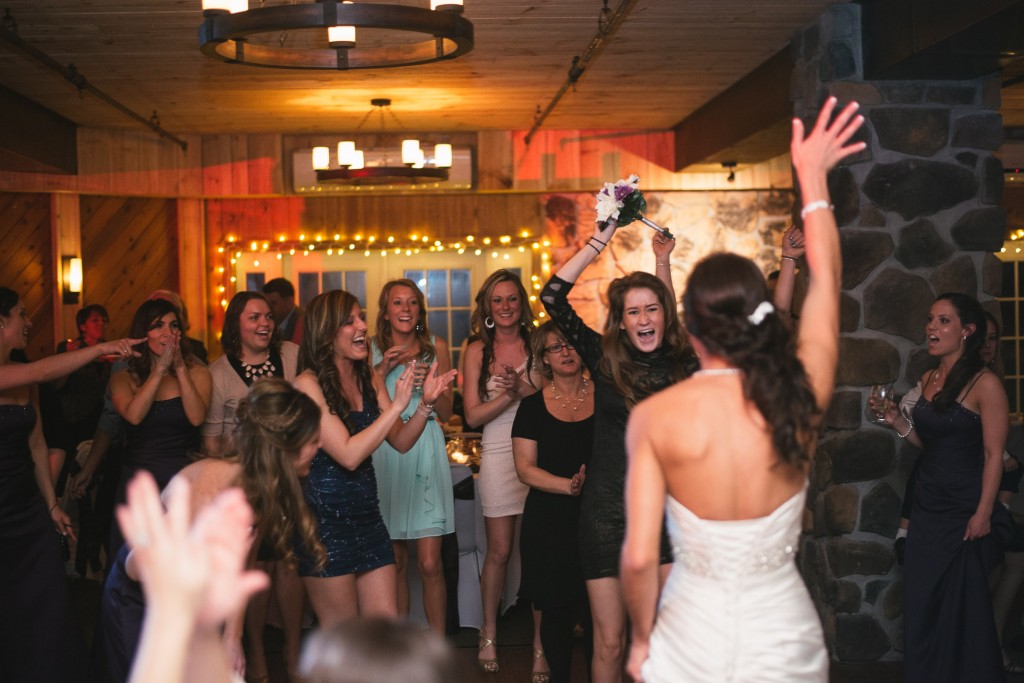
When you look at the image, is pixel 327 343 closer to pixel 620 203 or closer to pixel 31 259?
pixel 620 203

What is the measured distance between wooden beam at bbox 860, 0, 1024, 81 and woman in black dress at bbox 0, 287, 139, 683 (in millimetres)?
3255

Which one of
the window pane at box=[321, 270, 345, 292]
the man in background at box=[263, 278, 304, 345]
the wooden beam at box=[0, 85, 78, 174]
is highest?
the wooden beam at box=[0, 85, 78, 174]

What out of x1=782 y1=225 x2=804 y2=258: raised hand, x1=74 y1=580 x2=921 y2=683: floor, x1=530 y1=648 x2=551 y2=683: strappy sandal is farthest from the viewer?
x1=74 y1=580 x2=921 y2=683: floor

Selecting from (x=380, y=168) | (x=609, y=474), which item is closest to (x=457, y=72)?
(x=380, y=168)

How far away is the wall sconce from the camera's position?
8.18 m

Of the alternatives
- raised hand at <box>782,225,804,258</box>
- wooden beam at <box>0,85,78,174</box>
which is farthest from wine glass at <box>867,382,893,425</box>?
wooden beam at <box>0,85,78,174</box>

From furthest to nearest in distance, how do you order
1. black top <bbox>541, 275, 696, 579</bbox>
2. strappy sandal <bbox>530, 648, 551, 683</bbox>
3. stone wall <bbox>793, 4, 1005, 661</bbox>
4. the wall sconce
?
1. the wall sconce
2. stone wall <bbox>793, 4, 1005, 661</bbox>
3. strappy sandal <bbox>530, 648, 551, 683</bbox>
4. black top <bbox>541, 275, 696, 579</bbox>

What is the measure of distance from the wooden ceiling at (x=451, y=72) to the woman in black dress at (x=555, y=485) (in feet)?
6.09

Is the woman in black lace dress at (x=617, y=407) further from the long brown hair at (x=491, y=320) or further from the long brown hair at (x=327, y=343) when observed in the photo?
the long brown hair at (x=491, y=320)

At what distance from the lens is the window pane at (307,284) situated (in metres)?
9.10

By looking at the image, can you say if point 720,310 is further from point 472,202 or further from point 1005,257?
point 1005,257

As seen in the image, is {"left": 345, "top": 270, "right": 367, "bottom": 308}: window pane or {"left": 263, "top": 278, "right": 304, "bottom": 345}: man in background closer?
{"left": 263, "top": 278, "right": 304, "bottom": 345}: man in background

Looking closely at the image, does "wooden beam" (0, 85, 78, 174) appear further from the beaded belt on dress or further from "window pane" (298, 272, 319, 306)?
the beaded belt on dress

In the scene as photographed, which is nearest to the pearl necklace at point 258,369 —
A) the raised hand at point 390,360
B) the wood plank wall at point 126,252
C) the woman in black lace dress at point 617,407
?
the raised hand at point 390,360
